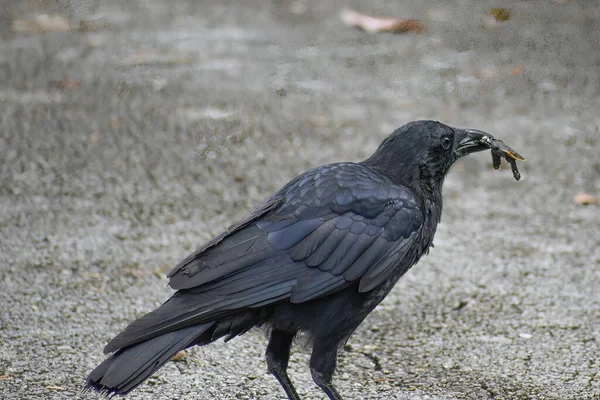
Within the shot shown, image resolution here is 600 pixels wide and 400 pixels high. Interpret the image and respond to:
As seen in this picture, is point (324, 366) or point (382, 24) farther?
point (382, 24)

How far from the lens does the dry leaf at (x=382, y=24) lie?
27.1ft

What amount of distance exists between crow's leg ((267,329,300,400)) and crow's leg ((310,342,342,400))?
0.12m

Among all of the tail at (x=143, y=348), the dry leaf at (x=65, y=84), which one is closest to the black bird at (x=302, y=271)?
the tail at (x=143, y=348)

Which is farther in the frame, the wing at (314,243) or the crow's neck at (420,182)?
the crow's neck at (420,182)

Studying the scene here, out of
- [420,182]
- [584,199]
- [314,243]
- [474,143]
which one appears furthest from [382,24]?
[314,243]

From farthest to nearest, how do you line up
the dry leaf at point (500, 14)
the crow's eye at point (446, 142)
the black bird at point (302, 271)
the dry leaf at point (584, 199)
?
the dry leaf at point (500, 14) < the dry leaf at point (584, 199) < the crow's eye at point (446, 142) < the black bird at point (302, 271)

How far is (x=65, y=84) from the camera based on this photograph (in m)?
7.11

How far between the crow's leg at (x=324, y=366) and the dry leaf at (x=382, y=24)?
5330 mm

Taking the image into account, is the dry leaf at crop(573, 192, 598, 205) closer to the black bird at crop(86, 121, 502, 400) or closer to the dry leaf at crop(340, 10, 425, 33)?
the black bird at crop(86, 121, 502, 400)

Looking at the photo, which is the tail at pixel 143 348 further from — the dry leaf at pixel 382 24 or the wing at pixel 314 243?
the dry leaf at pixel 382 24

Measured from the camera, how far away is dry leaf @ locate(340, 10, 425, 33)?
8.26 m

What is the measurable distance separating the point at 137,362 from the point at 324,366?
2.43 feet

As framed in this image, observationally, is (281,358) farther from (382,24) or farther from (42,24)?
(42,24)

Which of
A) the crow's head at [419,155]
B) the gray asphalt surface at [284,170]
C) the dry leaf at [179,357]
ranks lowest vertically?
the dry leaf at [179,357]
